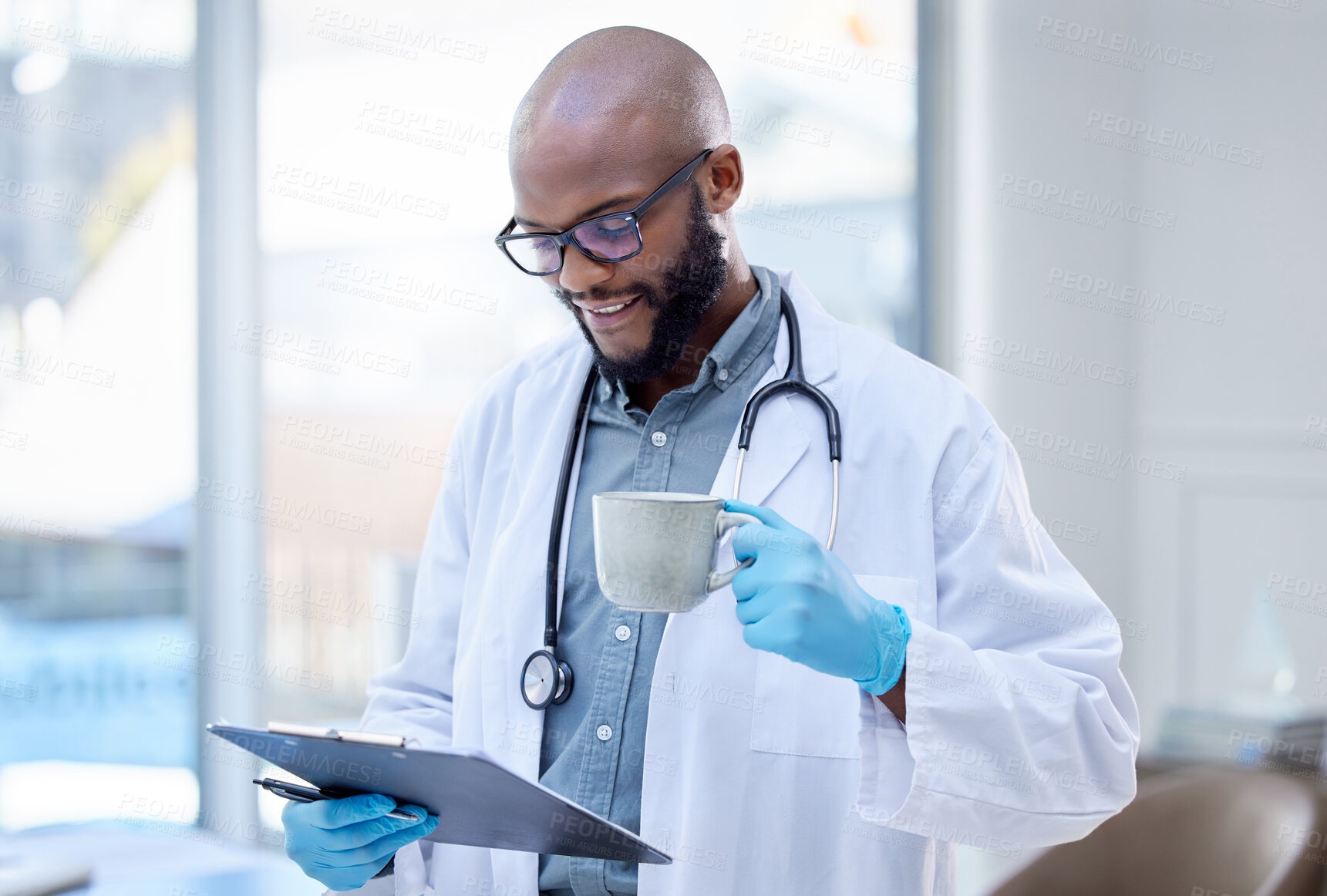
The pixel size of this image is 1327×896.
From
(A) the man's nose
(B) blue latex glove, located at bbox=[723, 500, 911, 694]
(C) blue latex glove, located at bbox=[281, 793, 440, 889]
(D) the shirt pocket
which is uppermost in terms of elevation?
(A) the man's nose

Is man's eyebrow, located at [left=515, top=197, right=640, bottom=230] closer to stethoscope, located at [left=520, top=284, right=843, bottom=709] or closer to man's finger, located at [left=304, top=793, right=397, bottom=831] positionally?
stethoscope, located at [left=520, top=284, right=843, bottom=709]

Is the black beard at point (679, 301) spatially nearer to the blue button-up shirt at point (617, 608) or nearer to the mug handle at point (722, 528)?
the blue button-up shirt at point (617, 608)

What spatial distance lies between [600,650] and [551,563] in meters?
0.13

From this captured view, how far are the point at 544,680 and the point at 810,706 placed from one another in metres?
0.32

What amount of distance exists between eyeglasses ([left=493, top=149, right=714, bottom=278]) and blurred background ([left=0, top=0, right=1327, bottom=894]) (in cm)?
159

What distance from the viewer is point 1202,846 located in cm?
194

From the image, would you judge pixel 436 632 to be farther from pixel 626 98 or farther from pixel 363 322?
pixel 363 322

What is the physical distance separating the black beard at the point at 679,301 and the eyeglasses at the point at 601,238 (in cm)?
5

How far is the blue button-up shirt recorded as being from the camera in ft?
4.09

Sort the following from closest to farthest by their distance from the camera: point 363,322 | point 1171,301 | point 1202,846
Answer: point 1202,846, point 1171,301, point 363,322

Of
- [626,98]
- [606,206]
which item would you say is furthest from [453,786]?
[626,98]

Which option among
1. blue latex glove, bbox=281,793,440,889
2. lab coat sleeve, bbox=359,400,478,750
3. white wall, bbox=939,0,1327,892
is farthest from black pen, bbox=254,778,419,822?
white wall, bbox=939,0,1327,892

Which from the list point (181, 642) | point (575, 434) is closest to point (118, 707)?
point (181, 642)

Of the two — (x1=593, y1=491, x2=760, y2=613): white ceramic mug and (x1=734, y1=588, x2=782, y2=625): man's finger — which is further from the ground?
(x1=593, y1=491, x2=760, y2=613): white ceramic mug
